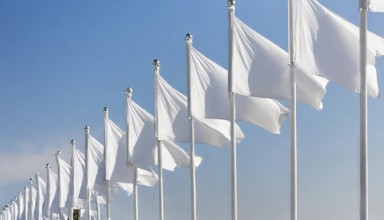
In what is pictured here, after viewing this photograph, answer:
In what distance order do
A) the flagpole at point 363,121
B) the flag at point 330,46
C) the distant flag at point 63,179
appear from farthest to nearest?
the distant flag at point 63,179, the flag at point 330,46, the flagpole at point 363,121

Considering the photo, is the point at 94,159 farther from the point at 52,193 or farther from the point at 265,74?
the point at 265,74

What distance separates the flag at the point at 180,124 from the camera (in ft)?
113

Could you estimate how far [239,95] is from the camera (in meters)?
31.6

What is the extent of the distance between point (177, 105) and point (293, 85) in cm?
1075

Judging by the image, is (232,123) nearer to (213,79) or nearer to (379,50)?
(213,79)

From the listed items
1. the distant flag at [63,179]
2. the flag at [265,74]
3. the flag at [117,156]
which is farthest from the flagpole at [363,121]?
the distant flag at [63,179]

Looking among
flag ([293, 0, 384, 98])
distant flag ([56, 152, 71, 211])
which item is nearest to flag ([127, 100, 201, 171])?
flag ([293, 0, 384, 98])

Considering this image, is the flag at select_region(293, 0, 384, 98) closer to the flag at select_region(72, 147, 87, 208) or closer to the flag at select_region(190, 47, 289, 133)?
the flag at select_region(190, 47, 289, 133)

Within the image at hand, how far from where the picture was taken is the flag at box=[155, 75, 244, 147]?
34.6 meters

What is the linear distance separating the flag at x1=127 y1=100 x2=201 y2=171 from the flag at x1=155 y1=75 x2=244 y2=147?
7.84ft

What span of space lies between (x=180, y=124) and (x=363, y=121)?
15.4m

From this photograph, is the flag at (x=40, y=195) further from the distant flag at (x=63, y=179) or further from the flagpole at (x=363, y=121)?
the flagpole at (x=363, y=121)

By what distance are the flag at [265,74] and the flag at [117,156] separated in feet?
40.8

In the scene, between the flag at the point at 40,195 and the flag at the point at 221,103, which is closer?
the flag at the point at 221,103
